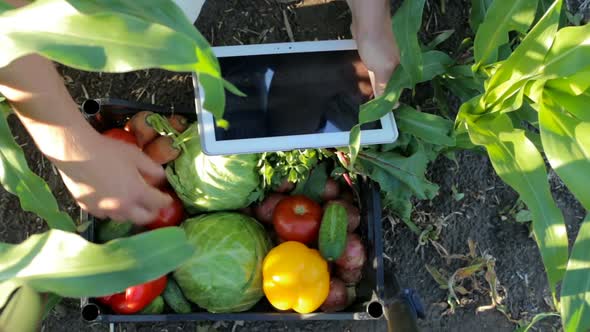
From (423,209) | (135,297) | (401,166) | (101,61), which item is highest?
(101,61)

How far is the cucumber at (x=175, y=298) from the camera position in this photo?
43.6 inches

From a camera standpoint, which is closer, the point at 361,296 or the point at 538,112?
the point at 538,112

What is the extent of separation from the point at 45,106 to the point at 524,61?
26.5 inches

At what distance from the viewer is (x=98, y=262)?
56cm

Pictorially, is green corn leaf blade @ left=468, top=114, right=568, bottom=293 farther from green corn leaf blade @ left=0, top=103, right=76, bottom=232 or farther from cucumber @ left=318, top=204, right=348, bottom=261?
green corn leaf blade @ left=0, top=103, right=76, bottom=232

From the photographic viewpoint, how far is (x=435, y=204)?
1.33 meters

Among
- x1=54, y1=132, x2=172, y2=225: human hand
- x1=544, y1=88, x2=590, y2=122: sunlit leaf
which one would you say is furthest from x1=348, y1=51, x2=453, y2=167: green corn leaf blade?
x1=54, y1=132, x2=172, y2=225: human hand

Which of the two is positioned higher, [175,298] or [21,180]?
[21,180]

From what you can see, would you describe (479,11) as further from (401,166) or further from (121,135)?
(121,135)

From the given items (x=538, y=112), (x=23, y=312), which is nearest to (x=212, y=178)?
(x=23, y=312)

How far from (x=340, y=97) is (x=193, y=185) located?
1.05ft

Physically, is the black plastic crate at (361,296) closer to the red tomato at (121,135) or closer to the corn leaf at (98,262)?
the red tomato at (121,135)

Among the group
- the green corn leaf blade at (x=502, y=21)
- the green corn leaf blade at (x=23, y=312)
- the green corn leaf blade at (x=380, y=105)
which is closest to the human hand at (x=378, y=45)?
the green corn leaf blade at (x=380, y=105)

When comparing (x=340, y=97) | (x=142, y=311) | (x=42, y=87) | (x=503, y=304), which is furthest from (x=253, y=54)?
(x=503, y=304)
